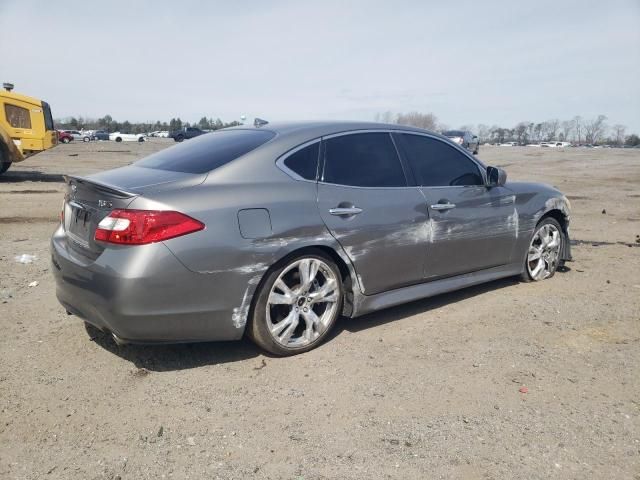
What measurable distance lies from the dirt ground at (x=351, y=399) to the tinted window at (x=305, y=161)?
1.27 m

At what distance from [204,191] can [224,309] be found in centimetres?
75

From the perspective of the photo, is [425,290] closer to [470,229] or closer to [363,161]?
[470,229]

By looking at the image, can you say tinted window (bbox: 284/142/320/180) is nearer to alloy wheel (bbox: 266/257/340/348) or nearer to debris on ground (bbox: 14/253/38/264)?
alloy wheel (bbox: 266/257/340/348)

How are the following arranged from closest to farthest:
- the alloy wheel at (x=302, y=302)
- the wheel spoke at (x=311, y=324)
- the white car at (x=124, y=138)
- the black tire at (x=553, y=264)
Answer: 1. the alloy wheel at (x=302, y=302)
2. the wheel spoke at (x=311, y=324)
3. the black tire at (x=553, y=264)
4. the white car at (x=124, y=138)

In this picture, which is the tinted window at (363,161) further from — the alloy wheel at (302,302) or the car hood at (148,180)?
the car hood at (148,180)

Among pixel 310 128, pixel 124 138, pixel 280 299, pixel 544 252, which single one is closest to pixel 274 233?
pixel 280 299

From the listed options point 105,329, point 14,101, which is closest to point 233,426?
point 105,329

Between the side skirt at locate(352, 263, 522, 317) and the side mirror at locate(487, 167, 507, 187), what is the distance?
80 centimetres

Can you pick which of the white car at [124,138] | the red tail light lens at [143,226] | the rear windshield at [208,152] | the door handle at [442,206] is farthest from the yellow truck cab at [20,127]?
the white car at [124,138]

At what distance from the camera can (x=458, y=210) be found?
4.45 metres

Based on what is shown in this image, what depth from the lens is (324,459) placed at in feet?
8.28

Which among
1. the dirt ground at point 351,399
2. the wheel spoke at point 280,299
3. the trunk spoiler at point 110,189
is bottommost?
the dirt ground at point 351,399

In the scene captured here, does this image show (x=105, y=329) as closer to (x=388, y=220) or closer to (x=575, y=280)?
(x=388, y=220)

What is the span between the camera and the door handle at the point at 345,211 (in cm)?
366
